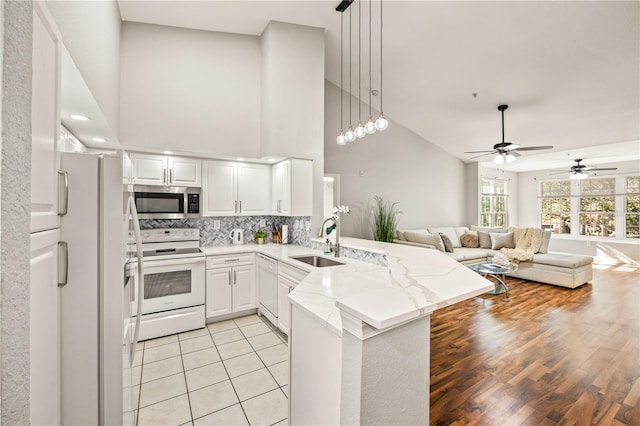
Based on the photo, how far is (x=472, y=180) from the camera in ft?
24.3

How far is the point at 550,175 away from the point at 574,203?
3.24 ft

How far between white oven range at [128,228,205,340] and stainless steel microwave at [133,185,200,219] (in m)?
0.33

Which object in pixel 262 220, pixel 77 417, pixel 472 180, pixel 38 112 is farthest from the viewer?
pixel 472 180

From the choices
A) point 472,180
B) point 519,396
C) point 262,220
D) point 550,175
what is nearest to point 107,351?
point 519,396

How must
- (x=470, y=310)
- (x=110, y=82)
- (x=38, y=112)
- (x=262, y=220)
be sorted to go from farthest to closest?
(x=262, y=220) < (x=470, y=310) < (x=110, y=82) < (x=38, y=112)

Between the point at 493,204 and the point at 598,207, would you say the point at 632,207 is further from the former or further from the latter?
the point at 493,204

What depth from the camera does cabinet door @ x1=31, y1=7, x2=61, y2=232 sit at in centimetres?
82

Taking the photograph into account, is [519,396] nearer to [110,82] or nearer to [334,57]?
[110,82]

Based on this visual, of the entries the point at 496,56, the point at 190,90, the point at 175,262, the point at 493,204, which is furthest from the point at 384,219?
the point at 493,204

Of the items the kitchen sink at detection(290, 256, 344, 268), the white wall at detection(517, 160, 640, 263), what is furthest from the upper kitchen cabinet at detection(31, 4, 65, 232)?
the white wall at detection(517, 160, 640, 263)

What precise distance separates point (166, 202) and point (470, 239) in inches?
241

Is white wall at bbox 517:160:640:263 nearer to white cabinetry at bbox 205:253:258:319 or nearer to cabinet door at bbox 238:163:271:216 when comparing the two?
cabinet door at bbox 238:163:271:216

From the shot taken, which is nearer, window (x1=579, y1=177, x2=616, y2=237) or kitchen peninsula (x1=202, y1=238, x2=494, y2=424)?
kitchen peninsula (x1=202, y1=238, x2=494, y2=424)

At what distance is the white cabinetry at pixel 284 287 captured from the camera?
2822mm
